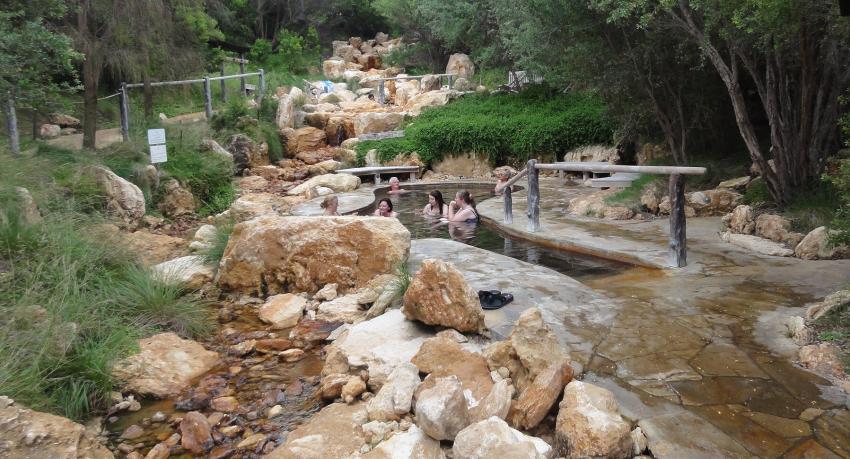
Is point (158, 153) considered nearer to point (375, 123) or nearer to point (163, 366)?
point (163, 366)

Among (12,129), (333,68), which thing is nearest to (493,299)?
(12,129)

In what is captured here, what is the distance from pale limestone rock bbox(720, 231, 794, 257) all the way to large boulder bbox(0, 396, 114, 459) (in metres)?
6.28

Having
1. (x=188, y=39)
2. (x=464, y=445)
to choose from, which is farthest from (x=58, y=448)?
(x=188, y=39)

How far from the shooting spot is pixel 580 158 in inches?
651

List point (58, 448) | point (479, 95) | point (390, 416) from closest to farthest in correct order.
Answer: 1. point (58, 448)
2. point (390, 416)
3. point (479, 95)

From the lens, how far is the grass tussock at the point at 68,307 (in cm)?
443

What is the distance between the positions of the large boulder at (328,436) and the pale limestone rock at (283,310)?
2.10m

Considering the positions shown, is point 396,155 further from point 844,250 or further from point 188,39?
point 844,250

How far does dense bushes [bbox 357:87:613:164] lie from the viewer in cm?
1706

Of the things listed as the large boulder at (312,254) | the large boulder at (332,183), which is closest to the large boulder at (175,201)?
the large boulder at (332,183)

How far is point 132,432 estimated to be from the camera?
4.43 m

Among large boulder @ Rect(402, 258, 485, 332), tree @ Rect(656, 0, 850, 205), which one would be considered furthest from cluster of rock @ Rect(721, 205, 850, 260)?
large boulder @ Rect(402, 258, 485, 332)

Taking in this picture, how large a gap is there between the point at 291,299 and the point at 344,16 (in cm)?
3715

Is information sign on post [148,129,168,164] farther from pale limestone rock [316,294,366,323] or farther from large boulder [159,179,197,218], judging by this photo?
pale limestone rock [316,294,366,323]
